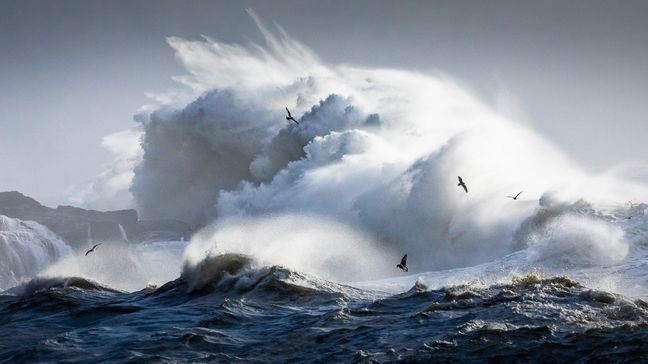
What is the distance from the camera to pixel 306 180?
225ft

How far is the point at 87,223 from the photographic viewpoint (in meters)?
98.6

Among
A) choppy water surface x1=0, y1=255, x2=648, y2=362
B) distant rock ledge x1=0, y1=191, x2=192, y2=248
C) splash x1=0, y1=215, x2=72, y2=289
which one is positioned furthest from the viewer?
distant rock ledge x1=0, y1=191, x2=192, y2=248

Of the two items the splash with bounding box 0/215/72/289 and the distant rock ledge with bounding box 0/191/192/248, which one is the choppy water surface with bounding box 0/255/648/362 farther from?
the distant rock ledge with bounding box 0/191/192/248

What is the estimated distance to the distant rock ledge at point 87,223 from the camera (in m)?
95.2

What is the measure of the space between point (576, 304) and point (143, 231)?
314 ft

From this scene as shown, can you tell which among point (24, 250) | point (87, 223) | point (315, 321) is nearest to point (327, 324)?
point (315, 321)

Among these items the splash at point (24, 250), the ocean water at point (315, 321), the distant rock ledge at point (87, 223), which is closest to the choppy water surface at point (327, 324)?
the ocean water at point (315, 321)

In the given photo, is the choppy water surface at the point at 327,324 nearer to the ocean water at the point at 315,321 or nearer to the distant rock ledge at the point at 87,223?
the ocean water at the point at 315,321

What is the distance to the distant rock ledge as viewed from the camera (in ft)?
312

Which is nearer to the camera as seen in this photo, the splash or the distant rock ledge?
the splash

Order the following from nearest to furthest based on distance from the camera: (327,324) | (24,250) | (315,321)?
1. (327,324)
2. (315,321)
3. (24,250)

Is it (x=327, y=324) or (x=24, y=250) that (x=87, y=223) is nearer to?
(x=24, y=250)

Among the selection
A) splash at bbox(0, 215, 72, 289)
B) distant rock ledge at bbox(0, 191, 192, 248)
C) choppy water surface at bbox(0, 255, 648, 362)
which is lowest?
choppy water surface at bbox(0, 255, 648, 362)

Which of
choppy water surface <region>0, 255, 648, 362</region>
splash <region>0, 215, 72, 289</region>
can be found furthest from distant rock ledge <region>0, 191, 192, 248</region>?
choppy water surface <region>0, 255, 648, 362</region>
